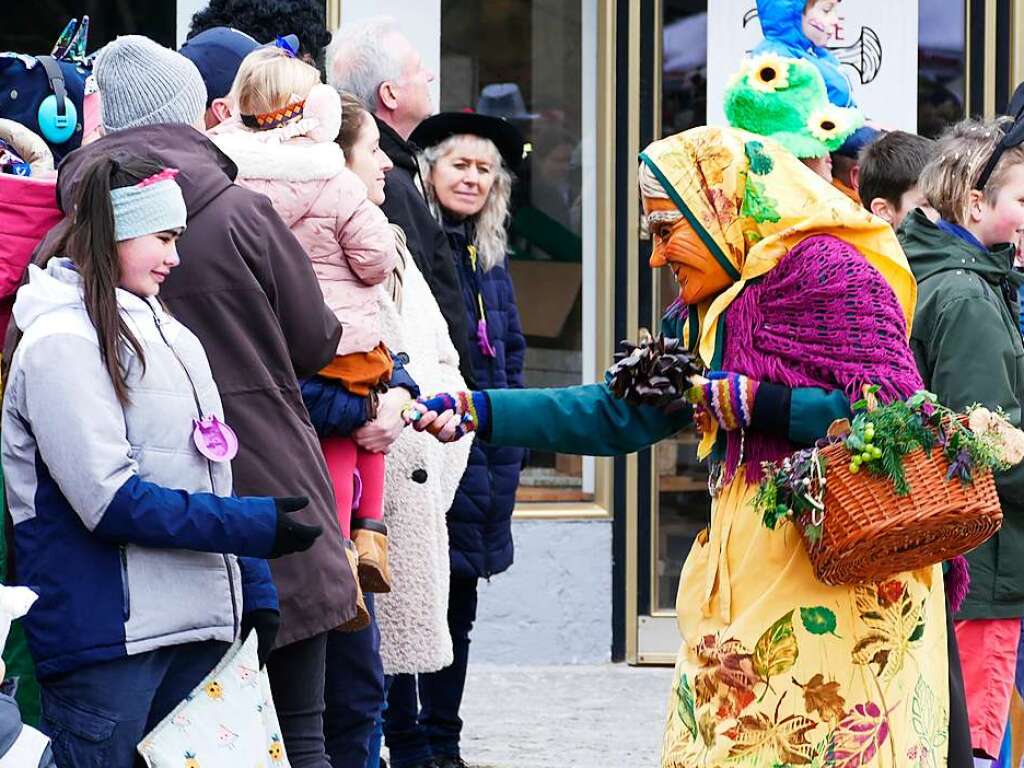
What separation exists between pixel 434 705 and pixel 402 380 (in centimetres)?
173

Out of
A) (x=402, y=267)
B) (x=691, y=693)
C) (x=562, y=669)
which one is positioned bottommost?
(x=562, y=669)

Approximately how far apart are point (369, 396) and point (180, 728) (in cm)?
131

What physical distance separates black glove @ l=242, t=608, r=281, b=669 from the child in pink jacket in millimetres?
780

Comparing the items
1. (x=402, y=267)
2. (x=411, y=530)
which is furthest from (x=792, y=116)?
(x=411, y=530)

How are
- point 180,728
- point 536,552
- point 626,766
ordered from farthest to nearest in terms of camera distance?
point 536,552 → point 626,766 → point 180,728

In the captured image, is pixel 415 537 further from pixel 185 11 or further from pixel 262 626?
pixel 185 11

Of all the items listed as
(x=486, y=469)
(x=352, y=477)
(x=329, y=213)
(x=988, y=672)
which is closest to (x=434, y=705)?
(x=486, y=469)

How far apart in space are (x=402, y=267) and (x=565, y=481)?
9.87ft

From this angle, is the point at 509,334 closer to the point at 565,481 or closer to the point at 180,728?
the point at 565,481

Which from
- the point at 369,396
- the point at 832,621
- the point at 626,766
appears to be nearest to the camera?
the point at 832,621

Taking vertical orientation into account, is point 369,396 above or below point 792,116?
below

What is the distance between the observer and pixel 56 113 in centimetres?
502

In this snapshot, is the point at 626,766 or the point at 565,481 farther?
the point at 565,481

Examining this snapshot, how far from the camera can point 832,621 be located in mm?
4223
